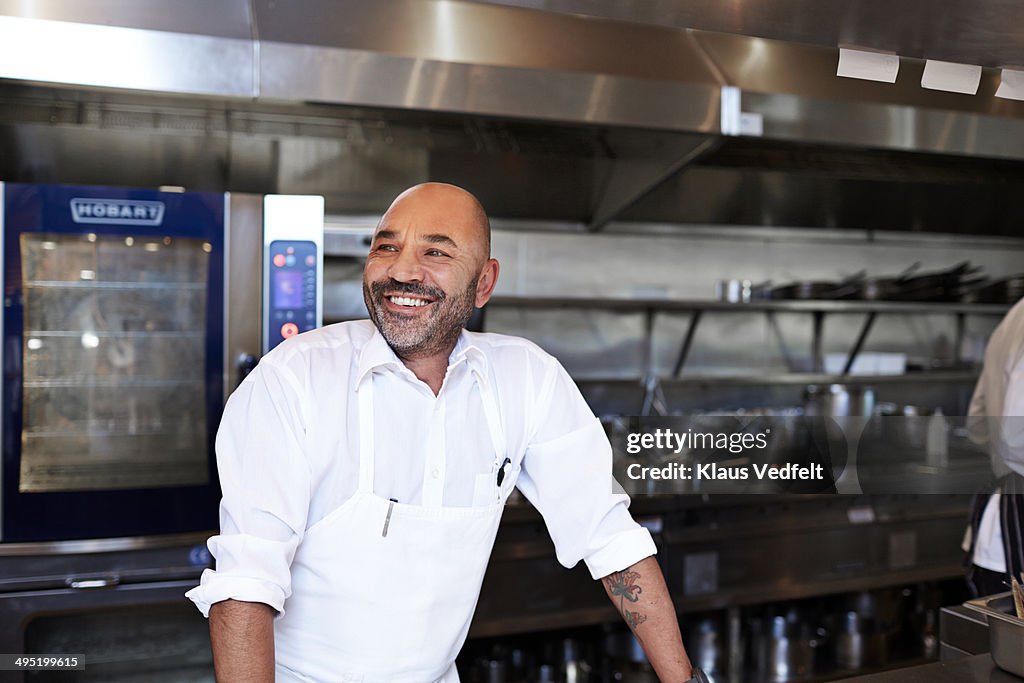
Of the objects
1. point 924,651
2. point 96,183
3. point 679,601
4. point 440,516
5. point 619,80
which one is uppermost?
point 619,80

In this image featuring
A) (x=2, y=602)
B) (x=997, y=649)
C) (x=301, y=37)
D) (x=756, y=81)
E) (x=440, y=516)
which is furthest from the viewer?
(x=756, y=81)

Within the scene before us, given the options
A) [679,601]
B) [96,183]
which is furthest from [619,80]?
[96,183]

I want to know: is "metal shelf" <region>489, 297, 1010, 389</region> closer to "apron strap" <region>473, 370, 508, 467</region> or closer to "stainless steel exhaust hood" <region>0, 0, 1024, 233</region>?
"stainless steel exhaust hood" <region>0, 0, 1024, 233</region>

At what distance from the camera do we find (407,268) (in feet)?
4.68

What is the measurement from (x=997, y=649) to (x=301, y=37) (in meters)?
2.19

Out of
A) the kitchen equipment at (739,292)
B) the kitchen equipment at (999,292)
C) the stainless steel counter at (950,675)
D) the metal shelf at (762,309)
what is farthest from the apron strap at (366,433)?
the kitchen equipment at (999,292)

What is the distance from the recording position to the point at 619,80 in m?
2.58

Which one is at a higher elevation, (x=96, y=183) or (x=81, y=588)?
(x=96, y=183)

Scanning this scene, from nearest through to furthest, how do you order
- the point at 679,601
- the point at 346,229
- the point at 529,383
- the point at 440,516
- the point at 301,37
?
the point at 440,516 < the point at 529,383 < the point at 301,37 < the point at 346,229 < the point at 679,601

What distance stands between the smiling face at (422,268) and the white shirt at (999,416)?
1.33 m

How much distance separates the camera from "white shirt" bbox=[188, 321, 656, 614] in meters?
1.26

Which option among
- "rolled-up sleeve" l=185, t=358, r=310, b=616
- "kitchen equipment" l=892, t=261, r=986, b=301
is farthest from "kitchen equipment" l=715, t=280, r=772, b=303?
"rolled-up sleeve" l=185, t=358, r=310, b=616

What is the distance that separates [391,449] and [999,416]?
174 centimetres

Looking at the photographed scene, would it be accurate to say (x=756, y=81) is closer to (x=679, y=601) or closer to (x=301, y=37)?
(x=301, y=37)
